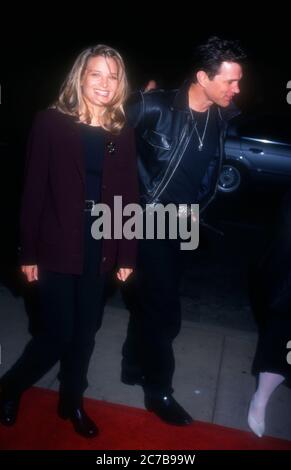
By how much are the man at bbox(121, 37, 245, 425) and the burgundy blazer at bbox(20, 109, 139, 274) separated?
0.30 m

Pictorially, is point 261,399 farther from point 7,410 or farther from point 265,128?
point 265,128

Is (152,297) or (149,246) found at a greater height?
(149,246)

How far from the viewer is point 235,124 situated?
9.30m

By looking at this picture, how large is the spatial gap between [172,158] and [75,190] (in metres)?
0.65

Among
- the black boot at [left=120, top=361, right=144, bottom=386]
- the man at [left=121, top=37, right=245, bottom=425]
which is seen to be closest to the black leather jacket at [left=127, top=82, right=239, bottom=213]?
the man at [left=121, top=37, right=245, bottom=425]

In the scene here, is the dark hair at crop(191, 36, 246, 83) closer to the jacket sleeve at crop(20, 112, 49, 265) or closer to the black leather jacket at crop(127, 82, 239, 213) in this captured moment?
the black leather jacket at crop(127, 82, 239, 213)

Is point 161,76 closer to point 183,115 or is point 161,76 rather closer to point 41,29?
point 41,29

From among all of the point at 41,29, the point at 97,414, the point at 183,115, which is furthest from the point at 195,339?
the point at 41,29

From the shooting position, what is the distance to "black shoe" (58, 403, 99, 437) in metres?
2.48

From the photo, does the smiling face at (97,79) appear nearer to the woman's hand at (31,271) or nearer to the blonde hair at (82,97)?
the blonde hair at (82,97)

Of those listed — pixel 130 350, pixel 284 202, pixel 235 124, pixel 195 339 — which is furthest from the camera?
pixel 235 124

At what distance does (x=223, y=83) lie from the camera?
244 cm

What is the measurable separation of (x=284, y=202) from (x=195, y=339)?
1.66m

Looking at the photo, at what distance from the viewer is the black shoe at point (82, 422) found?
8.14 feet
